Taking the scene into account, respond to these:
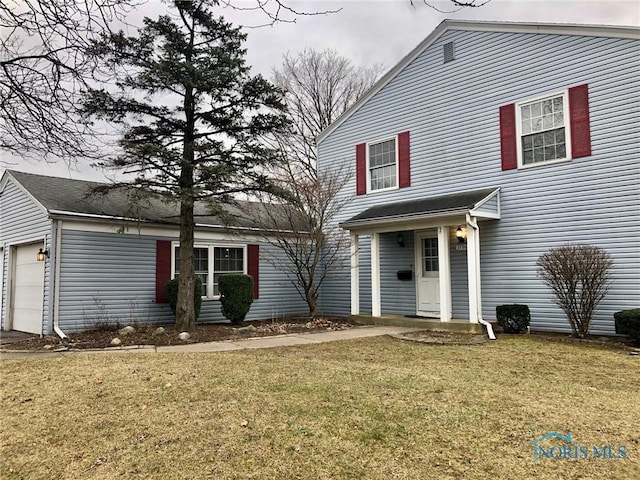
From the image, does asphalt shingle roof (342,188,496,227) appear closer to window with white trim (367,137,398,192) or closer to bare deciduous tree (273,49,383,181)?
window with white trim (367,137,398,192)

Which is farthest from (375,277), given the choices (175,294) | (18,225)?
(18,225)

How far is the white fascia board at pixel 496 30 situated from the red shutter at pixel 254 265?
445 centimetres

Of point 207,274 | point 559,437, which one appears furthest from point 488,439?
point 207,274

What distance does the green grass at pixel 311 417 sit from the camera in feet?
10.3

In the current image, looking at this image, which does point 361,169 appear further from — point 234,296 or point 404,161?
point 234,296

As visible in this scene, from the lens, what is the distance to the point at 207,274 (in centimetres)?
1223

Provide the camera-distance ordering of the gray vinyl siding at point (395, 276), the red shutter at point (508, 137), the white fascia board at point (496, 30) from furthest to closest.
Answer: the gray vinyl siding at point (395, 276) < the red shutter at point (508, 137) < the white fascia board at point (496, 30)

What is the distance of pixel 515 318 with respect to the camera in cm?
918

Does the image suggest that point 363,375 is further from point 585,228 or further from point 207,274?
point 207,274

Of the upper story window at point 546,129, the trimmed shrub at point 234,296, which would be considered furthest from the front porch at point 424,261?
the trimmed shrub at point 234,296

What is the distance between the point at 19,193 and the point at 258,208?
6.20m

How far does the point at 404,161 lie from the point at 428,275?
312 centimetres

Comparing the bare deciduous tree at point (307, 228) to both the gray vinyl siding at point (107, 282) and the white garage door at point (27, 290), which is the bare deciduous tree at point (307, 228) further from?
the white garage door at point (27, 290)

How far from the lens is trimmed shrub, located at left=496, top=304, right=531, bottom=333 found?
916 centimetres
